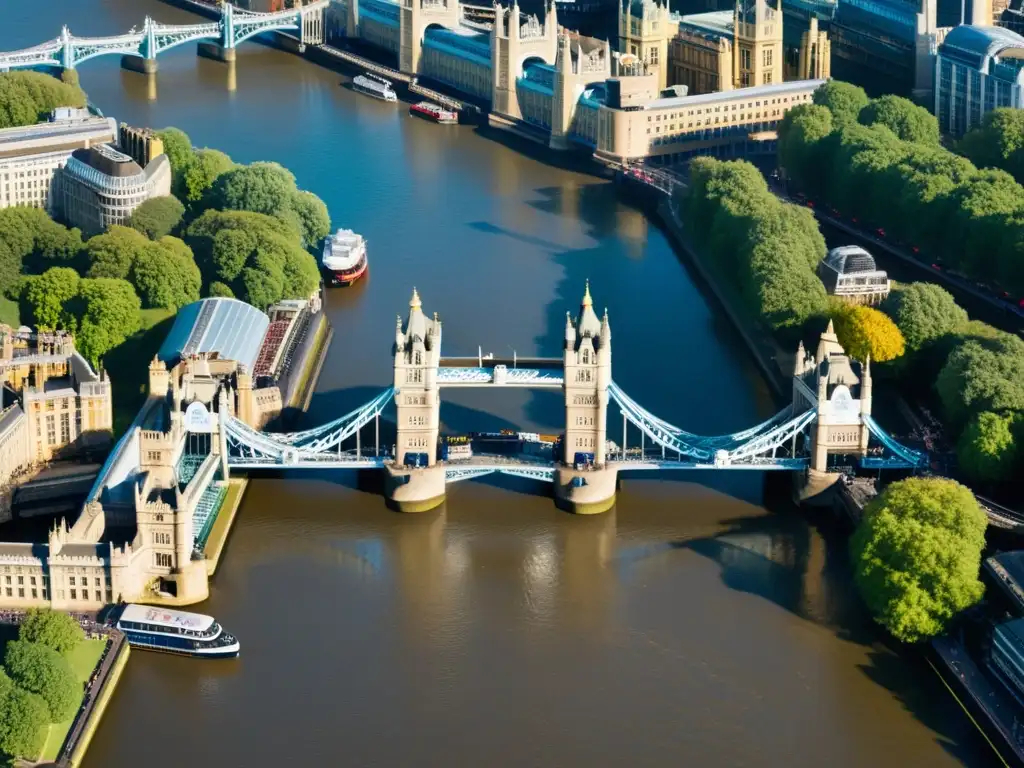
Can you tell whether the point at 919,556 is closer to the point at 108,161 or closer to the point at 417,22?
the point at 108,161

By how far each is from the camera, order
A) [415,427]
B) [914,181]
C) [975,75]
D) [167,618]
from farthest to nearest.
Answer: [975,75]
[914,181]
[415,427]
[167,618]

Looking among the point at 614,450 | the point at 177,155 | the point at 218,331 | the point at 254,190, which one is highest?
the point at 177,155

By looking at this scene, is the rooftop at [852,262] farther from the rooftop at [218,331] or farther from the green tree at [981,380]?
the rooftop at [218,331]

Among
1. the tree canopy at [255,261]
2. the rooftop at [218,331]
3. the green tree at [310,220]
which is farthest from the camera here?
the green tree at [310,220]

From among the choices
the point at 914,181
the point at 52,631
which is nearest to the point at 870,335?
the point at 914,181

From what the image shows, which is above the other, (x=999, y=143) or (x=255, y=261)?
(x=999, y=143)

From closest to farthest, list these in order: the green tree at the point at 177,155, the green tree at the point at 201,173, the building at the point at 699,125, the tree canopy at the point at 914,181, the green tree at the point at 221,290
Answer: the green tree at the point at 221,290 → the tree canopy at the point at 914,181 → the green tree at the point at 201,173 → the green tree at the point at 177,155 → the building at the point at 699,125

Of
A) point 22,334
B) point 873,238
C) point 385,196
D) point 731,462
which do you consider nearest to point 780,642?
point 731,462

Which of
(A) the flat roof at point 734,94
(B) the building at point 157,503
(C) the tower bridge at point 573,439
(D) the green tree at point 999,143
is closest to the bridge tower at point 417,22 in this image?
(A) the flat roof at point 734,94
